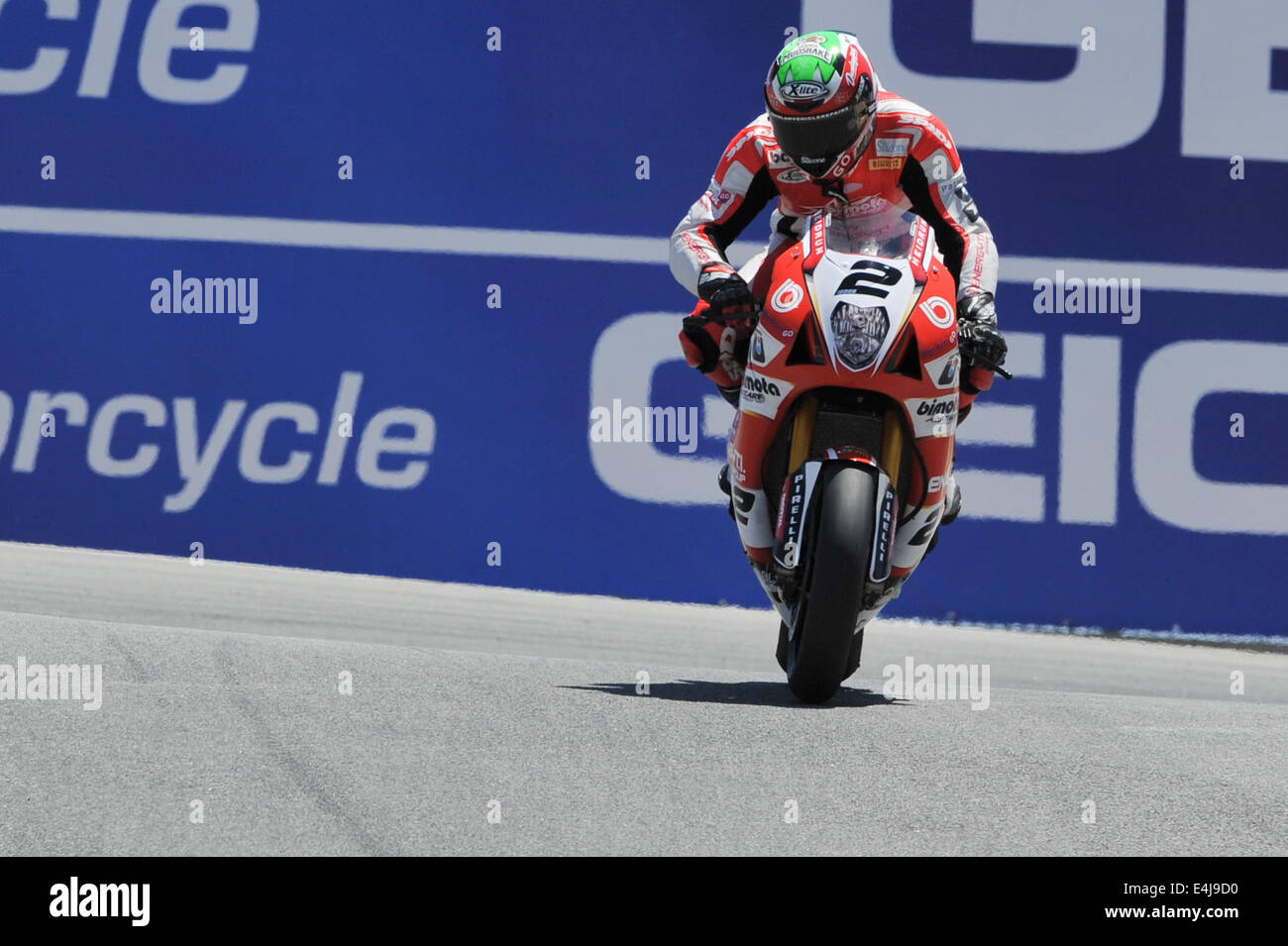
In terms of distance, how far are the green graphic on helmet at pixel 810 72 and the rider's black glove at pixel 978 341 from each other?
2.51 ft

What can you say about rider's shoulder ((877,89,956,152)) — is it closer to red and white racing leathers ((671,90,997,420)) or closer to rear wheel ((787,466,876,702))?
red and white racing leathers ((671,90,997,420))

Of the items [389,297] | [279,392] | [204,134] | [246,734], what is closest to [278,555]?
[279,392]

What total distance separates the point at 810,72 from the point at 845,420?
1.04m

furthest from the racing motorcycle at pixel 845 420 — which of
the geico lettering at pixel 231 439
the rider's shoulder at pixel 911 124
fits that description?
the geico lettering at pixel 231 439

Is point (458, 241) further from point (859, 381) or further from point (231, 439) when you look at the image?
point (859, 381)

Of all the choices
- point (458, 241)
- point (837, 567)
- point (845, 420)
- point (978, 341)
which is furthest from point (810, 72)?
point (458, 241)

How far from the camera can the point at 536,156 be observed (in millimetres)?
8391

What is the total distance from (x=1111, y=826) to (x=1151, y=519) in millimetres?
4630

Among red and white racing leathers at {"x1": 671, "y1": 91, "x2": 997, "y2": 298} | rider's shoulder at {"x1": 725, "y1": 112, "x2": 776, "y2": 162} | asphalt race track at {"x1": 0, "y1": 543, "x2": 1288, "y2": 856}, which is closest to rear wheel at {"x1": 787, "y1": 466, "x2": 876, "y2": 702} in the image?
asphalt race track at {"x1": 0, "y1": 543, "x2": 1288, "y2": 856}

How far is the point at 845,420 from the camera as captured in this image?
16.7 feet

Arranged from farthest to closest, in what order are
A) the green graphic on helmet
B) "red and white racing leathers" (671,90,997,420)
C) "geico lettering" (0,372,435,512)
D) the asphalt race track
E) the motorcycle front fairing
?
"geico lettering" (0,372,435,512), "red and white racing leathers" (671,90,997,420), the green graphic on helmet, the motorcycle front fairing, the asphalt race track

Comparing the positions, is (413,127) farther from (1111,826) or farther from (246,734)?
(1111,826)

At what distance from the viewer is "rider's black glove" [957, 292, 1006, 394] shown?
207 inches

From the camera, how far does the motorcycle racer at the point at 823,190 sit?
5.29 metres
